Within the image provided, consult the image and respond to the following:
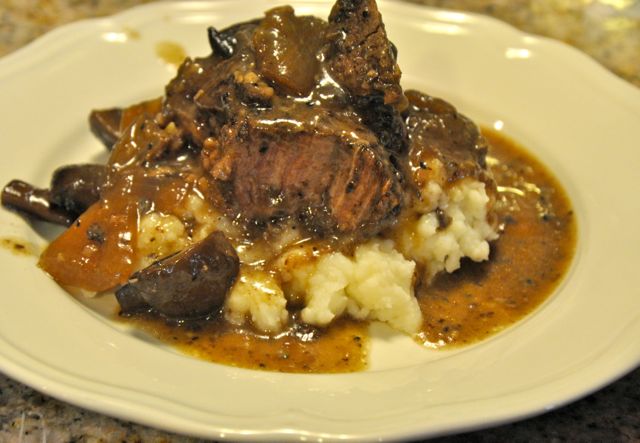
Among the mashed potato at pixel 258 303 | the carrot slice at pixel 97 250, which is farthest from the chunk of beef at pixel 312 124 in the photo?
the carrot slice at pixel 97 250

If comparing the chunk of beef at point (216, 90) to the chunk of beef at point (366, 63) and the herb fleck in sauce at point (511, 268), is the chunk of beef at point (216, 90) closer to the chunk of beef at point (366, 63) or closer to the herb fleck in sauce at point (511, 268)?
the chunk of beef at point (366, 63)

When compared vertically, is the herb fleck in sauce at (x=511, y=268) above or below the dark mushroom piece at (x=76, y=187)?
below

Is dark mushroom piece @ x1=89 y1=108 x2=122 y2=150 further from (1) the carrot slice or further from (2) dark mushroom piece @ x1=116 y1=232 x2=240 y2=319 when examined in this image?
(2) dark mushroom piece @ x1=116 y1=232 x2=240 y2=319

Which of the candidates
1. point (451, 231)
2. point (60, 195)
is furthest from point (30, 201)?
point (451, 231)

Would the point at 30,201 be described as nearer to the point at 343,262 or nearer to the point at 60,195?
the point at 60,195

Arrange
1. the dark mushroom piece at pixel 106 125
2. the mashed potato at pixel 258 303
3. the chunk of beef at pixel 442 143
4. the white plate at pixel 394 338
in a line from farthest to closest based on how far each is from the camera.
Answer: the dark mushroom piece at pixel 106 125
the chunk of beef at pixel 442 143
the mashed potato at pixel 258 303
the white plate at pixel 394 338
